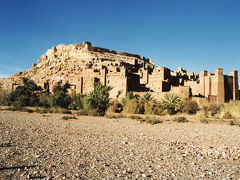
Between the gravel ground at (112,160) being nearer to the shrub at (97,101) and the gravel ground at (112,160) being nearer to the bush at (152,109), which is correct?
the shrub at (97,101)

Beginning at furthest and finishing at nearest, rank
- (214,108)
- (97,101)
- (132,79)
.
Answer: (132,79), (214,108), (97,101)

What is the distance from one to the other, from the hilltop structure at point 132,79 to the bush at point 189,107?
6.24ft

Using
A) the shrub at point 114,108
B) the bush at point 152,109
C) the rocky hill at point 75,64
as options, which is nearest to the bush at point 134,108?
the bush at point 152,109

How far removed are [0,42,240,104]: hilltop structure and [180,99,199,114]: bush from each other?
1902 mm

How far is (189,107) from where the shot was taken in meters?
23.0

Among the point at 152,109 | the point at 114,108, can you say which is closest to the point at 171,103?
the point at 152,109

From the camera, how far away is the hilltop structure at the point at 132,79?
31.3 meters

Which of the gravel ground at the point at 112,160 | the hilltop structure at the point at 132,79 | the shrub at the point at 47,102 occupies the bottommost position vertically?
the gravel ground at the point at 112,160

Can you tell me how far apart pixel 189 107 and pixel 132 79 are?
13901 mm

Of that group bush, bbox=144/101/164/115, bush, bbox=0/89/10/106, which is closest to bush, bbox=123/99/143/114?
bush, bbox=144/101/164/115

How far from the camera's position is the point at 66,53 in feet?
220

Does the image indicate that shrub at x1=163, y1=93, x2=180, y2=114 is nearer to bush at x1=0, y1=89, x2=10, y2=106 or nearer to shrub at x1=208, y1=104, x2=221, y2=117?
shrub at x1=208, y1=104, x2=221, y2=117

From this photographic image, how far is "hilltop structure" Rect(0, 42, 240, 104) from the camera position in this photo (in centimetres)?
3128

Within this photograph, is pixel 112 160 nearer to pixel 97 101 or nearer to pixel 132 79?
pixel 97 101
